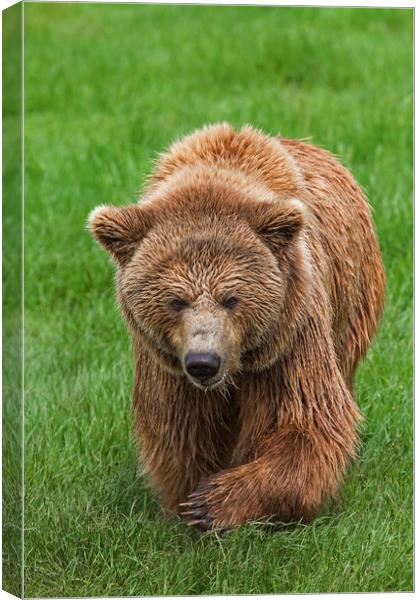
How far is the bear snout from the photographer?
4.86 m

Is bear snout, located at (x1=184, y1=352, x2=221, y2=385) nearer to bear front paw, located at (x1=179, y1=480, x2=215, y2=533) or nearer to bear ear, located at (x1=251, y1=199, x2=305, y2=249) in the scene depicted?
bear ear, located at (x1=251, y1=199, x2=305, y2=249)

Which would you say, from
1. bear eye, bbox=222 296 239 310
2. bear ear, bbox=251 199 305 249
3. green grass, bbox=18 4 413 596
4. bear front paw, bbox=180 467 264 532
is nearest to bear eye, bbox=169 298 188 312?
bear eye, bbox=222 296 239 310

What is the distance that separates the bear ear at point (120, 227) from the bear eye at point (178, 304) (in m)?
0.31

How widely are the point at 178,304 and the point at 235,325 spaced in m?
0.23

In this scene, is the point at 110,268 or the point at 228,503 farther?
the point at 110,268

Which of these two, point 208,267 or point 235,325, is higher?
point 208,267

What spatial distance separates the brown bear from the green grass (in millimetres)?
225

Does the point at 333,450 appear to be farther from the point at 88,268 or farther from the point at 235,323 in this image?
the point at 88,268

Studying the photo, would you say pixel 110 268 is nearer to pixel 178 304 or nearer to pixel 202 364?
pixel 178 304

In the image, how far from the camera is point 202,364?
15.9ft

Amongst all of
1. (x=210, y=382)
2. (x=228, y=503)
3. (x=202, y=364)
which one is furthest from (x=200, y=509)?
(x=202, y=364)

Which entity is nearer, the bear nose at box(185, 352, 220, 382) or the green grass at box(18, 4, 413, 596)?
the bear nose at box(185, 352, 220, 382)

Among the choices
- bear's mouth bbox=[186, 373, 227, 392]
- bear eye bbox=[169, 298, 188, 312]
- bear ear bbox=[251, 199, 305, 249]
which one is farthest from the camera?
bear ear bbox=[251, 199, 305, 249]

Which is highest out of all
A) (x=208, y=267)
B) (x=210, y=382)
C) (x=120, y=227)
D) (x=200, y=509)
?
(x=120, y=227)
